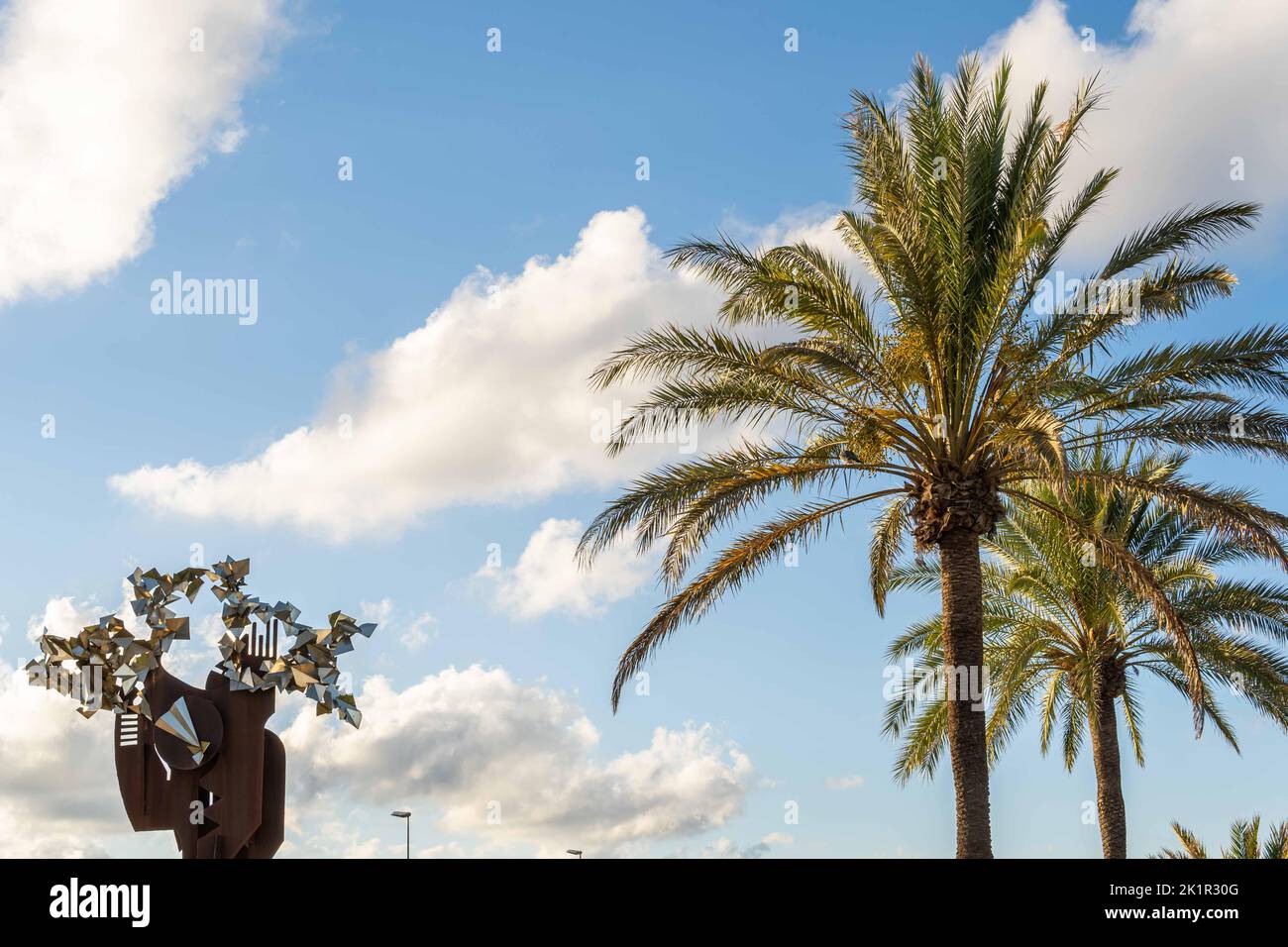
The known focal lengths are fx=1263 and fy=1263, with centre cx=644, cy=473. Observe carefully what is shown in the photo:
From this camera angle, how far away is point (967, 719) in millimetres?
14211

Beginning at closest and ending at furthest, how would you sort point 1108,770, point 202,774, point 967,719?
point 202,774
point 967,719
point 1108,770

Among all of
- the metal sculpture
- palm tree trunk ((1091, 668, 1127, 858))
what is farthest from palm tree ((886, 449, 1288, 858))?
the metal sculpture

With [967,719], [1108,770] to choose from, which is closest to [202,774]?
[967,719]

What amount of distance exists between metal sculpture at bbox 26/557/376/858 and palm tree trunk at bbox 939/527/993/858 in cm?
677

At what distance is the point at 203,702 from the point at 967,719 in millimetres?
8178

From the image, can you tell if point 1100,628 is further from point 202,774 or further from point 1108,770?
point 202,774

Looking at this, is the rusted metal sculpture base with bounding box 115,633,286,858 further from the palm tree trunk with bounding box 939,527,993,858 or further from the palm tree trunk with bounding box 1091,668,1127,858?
the palm tree trunk with bounding box 1091,668,1127,858

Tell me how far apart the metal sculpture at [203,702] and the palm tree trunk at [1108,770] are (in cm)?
1375

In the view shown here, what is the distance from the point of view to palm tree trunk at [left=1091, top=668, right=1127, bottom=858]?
800 inches

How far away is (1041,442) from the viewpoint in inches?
489

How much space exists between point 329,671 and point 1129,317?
31.1ft
